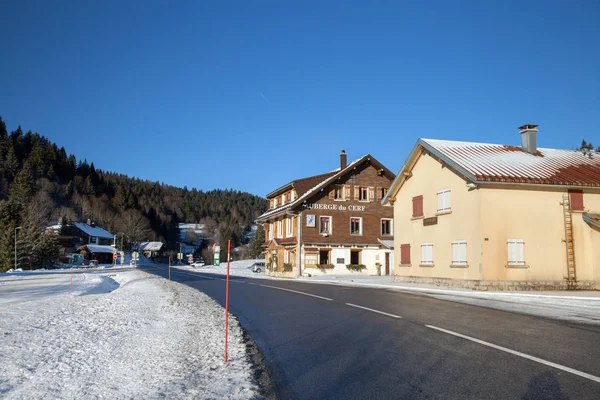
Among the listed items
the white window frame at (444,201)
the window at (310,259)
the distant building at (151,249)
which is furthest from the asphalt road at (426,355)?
the distant building at (151,249)

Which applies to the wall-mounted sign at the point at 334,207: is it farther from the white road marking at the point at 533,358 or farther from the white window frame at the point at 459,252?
the white road marking at the point at 533,358

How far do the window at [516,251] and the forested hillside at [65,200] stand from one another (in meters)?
56.3

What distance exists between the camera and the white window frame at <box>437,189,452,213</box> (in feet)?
86.2

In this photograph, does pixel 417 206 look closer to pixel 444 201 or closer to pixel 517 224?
pixel 444 201

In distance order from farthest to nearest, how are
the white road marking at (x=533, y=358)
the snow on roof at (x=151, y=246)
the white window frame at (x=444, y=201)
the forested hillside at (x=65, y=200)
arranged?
1. the snow on roof at (x=151, y=246)
2. the forested hillside at (x=65, y=200)
3. the white window frame at (x=444, y=201)
4. the white road marking at (x=533, y=358)

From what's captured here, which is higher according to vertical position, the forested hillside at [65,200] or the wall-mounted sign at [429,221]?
the forested hillside at [65,200]

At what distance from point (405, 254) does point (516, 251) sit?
820 cm

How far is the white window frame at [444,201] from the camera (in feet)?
86.2

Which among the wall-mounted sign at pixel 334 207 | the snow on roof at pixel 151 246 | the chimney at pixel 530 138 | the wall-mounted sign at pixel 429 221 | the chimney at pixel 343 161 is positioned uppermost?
the chimney at pixel 343 161

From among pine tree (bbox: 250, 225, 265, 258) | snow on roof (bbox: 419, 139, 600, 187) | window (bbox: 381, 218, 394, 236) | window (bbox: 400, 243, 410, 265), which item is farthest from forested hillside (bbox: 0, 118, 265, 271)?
snow on roof (bbox: 419, 139, 600, 187)

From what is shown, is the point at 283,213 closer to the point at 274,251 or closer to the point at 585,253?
the point at 274,251

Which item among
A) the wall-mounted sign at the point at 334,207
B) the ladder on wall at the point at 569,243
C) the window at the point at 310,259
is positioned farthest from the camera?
the wall-mounted sign at the point at 334,207

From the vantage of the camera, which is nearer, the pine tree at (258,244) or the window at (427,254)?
the window at (427,254)

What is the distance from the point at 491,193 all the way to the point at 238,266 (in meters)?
57.5
